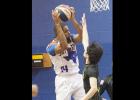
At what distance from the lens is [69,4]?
9.21 feet

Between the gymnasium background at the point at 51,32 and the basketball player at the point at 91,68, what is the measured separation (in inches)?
1.4

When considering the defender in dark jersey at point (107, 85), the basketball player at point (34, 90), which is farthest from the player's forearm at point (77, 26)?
the basketball player at point (34, 90)

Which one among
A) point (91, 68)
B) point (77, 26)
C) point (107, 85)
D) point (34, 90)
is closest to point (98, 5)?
point (77, 26)

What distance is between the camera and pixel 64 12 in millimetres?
2830

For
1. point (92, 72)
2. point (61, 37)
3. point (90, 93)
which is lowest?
point (90, 93)

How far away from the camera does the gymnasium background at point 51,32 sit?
277 centimetres

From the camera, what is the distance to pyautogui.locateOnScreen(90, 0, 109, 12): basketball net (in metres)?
2.77

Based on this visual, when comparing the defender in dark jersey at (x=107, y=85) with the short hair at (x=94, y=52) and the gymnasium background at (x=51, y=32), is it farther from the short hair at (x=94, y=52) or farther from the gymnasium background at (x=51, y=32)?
the short hair at (x=94, y=52)

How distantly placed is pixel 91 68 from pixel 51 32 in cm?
44

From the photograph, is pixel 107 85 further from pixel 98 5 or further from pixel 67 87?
pixel 98 5

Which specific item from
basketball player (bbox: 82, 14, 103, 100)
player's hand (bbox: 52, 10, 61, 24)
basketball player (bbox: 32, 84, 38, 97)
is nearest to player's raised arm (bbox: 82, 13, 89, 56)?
basketball player (bbox: 82, 14, 103, 100)

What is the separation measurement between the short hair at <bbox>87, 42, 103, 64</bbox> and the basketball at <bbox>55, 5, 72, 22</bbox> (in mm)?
298
